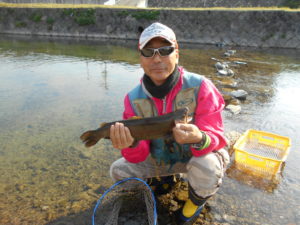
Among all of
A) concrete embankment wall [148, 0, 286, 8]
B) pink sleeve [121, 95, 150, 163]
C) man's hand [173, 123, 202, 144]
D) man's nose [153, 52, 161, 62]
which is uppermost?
concrete embankment wall [148, 0, 286, 8]

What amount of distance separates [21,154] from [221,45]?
2363cm

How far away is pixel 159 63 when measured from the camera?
2.82m

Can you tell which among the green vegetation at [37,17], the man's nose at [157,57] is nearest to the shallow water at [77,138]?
the man's nose at [157,57]

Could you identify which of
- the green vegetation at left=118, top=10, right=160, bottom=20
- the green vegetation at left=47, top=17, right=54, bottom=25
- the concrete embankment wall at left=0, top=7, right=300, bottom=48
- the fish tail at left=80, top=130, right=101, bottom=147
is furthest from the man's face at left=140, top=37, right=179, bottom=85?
the green vegetation at left=47, top=17, right=54, bottom=25

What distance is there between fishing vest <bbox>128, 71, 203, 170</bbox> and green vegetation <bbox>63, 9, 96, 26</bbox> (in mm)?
29657

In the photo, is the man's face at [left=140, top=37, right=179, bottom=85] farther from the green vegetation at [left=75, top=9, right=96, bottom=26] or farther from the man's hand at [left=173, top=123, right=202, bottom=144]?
the green vegetation at [left=75, top=9, right=96, bottom=26]

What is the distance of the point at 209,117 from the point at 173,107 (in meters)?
0.50

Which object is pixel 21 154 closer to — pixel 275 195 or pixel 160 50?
pixel 160 50

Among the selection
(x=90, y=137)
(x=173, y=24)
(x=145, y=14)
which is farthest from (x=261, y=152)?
(x=145, y=14)

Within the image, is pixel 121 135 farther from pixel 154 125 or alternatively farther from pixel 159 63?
pixel 159 63

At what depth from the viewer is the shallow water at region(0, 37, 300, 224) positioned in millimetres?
3432

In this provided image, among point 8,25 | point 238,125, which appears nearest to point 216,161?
point 238,125

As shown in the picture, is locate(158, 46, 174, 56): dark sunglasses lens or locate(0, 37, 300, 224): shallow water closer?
locate(158, 46, 174, 56): dark sunglasses lens

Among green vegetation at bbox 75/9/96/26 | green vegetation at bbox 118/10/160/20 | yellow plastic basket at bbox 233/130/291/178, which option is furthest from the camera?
green vegetation at bbox 75/9/96/26
